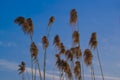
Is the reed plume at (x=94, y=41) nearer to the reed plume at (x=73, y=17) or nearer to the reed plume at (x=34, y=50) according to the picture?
the reed plume at (x=73, y=17)

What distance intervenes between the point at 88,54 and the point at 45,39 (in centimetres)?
932

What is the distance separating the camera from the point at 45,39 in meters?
59.2

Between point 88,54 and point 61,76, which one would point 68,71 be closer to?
point 61,76

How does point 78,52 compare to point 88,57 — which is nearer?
point 88,57

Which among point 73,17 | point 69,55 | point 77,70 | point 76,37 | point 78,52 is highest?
point 73,17

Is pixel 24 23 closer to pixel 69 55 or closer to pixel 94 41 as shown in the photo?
pixel 94 41

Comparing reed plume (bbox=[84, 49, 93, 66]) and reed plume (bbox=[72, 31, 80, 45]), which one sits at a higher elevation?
reed plume (bbox=[72, 31, 80, 45])

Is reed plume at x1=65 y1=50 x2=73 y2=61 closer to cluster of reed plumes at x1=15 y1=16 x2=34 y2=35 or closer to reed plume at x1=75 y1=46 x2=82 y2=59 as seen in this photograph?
reed plume at x1=75 y1=46 x2=82 y2=59

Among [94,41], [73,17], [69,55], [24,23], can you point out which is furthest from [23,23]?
[69,55]

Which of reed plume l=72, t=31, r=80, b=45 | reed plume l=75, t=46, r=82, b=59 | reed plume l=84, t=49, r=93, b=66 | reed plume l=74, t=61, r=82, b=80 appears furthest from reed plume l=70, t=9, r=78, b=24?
reed plume l=74, t=61, r=82, b=80

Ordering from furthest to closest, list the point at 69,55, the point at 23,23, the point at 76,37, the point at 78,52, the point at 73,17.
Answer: the point at 69,55 → the point at 78,52 → the point at 76,37 → the point at 73,17 → the point at 23,23

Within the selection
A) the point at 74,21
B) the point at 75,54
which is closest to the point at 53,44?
the point at 75,54

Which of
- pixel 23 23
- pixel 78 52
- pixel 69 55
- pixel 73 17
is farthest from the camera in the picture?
pixel 69 55

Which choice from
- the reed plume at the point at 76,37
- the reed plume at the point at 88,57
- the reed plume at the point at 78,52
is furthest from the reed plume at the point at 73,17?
the reed plume at the point at 88,57
